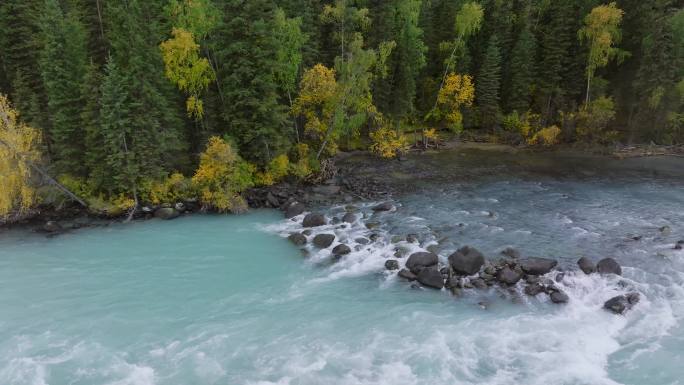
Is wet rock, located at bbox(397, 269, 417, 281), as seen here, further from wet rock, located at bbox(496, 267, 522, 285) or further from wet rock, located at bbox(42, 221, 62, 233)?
wet rock, located at bbox(42, 221, 62, 233)

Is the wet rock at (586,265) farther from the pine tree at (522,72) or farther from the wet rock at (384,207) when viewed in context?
the pine tree at (522,72)

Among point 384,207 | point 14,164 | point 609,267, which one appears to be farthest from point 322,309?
point 14,164

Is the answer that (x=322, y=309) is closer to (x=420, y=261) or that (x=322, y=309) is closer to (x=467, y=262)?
(x=420, y=261)

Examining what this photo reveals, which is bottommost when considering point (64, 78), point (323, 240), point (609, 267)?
point (609, 267)

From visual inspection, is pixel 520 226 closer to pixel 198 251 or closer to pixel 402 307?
pixel 402 307

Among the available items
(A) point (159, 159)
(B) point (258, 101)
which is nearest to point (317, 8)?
(B) point (258, 101)

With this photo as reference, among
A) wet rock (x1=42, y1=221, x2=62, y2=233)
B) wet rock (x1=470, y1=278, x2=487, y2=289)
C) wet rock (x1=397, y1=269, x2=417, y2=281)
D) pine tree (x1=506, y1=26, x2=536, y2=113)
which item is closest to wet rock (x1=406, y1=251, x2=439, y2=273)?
wet rock (x1=397, y1=269, x2=417, y2=281)

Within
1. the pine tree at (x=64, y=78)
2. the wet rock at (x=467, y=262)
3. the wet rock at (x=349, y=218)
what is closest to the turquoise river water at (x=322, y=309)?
the wet rock at (x=349, y=218)
